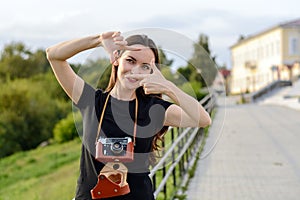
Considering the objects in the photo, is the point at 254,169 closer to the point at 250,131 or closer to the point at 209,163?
the point at 209,163

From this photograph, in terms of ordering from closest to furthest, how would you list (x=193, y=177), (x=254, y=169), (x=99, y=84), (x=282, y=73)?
1. (x=99, y=84)
2. (x=193, y=177)
3. (x=254, y=169)
4. (x=282, y=73)

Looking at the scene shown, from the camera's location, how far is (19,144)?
115 feet

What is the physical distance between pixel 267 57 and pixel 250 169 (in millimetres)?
53056

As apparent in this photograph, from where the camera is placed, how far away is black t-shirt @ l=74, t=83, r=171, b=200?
2.49 m

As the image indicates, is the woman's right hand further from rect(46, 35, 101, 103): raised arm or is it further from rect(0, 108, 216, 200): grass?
rect(0, 108, 216, 200): grass

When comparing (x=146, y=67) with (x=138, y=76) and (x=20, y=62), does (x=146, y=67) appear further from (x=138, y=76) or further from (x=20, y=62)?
(x=20, y=62)

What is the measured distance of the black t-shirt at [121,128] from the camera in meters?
2.49

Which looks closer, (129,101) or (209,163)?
(129,101)

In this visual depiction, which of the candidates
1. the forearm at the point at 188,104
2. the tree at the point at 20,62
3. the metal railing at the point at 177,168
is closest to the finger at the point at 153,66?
the forearm at the point at 188,104

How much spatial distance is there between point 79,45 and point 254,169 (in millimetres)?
8505

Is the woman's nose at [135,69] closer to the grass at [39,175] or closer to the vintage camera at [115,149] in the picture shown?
the vintage camera at [115,149]

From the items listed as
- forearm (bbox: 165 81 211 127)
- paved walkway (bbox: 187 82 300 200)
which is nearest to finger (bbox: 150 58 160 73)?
forearm (bbox: 165 81 211 127)

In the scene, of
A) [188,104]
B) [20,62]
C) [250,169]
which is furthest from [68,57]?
[20,62]

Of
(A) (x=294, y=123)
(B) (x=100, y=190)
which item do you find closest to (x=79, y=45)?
(B) (x=100, y=190)
